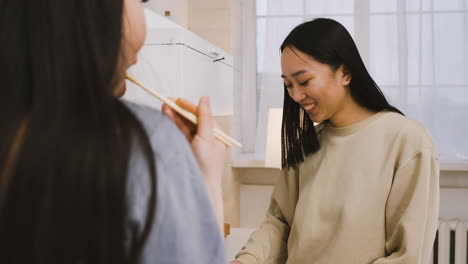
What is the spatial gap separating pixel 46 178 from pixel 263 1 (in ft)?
9.16

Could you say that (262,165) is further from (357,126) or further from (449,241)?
(357,126)

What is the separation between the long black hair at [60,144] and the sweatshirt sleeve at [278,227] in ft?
3.55

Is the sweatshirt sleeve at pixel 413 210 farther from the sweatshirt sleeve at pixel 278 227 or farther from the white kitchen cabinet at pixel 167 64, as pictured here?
the white kitchen cabinet at pixel 167 64

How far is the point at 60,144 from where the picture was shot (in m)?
0.43

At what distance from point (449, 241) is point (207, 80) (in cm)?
181

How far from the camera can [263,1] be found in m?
3.08

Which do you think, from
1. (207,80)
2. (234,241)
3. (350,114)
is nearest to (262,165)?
(234,241)

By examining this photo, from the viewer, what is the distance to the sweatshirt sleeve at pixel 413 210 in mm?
1302

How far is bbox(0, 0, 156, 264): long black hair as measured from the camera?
0.42 meters

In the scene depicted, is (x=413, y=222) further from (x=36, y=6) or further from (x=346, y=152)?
(x=36, y=6)

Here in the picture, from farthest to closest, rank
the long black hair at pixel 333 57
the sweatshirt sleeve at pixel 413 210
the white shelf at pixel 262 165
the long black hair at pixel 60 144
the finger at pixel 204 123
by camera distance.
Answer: the white shelf at pixel 262 165, the long black hair at pixel 333 57, the sweatshirt sleeve at pixel 413 210, the finger at pixel 204 123, the long black hair at pixel 60 144

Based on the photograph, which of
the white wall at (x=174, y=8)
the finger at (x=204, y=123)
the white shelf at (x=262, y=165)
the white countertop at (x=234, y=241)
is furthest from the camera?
the white shelf at (x=262, y=165)

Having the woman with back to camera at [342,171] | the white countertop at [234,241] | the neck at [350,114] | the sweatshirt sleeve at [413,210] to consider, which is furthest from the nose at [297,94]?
the white countertop at [234,241]

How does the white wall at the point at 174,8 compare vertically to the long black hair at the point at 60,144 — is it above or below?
above
